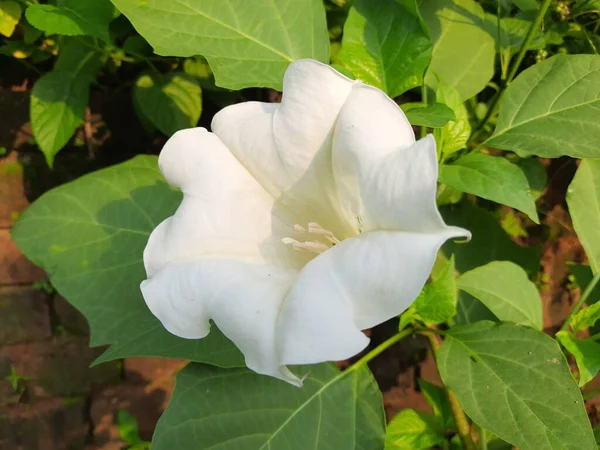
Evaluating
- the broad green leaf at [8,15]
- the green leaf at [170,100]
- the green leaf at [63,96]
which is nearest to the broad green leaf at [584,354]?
the green leaf at [170,100]

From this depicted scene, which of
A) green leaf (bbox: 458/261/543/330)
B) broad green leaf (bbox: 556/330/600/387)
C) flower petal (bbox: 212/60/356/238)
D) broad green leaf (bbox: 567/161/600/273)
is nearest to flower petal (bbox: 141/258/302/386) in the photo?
flower petal (bbox: 212/60/356/238)

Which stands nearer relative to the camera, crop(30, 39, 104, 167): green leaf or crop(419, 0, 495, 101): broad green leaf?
crop(419, 0, 495, 101): broad green leaf

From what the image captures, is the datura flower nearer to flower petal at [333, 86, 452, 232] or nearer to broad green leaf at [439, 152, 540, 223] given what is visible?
flower petal at [333, 86, 452, 232]

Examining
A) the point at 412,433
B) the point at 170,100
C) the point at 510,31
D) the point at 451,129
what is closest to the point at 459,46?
the point at 510,31

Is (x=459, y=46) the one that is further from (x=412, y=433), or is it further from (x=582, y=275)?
(x=412, y=433)

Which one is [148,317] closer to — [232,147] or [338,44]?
[232,147]

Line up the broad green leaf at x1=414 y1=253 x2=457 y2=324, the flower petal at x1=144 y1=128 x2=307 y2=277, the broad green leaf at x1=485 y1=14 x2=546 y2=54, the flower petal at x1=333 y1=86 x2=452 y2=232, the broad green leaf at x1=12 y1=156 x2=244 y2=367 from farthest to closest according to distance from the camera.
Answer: the broad green leaf at x1=485 y1=14 x2=546 y2=54 < the broad green leaf at x1=12 y1=156 x2=244 y2=367 < the broad green leaf at x1=414 y1=253 x2=457 y2=324 < the flower petal at x1=144 y1=128 x2=307 y2=277 < the flower petal at x1=333 y1=86 x2=452 y2=232
